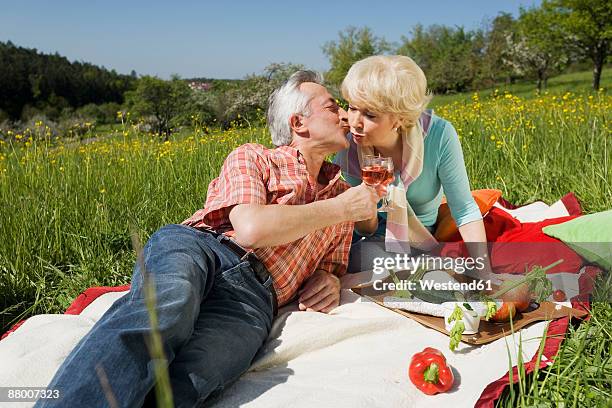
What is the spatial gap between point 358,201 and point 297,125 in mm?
531

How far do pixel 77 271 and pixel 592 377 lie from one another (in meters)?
2.95

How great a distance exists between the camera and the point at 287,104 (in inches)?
119

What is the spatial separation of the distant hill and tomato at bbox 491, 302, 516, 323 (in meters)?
52.5

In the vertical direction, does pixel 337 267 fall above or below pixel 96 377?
below

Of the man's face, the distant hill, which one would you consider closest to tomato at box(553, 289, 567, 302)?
the man's face

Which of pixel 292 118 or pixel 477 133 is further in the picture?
pixel 477 133

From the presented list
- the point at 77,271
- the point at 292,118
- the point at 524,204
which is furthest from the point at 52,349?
the point at 524,204

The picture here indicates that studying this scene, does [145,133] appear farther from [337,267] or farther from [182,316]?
[182,316]

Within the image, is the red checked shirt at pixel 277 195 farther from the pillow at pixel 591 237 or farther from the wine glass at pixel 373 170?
the pillow at pixel 591 237

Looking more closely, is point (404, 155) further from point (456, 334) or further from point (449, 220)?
point (456, 334)

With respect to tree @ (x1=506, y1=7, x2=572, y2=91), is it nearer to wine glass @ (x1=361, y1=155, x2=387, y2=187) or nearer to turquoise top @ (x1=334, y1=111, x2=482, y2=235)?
turquoise top @ (x1=334, y1=111, x2=482, y2=235)

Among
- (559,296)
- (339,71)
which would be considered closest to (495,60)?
(339,71)

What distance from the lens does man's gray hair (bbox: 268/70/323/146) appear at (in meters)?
3.00

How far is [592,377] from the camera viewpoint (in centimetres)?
227
